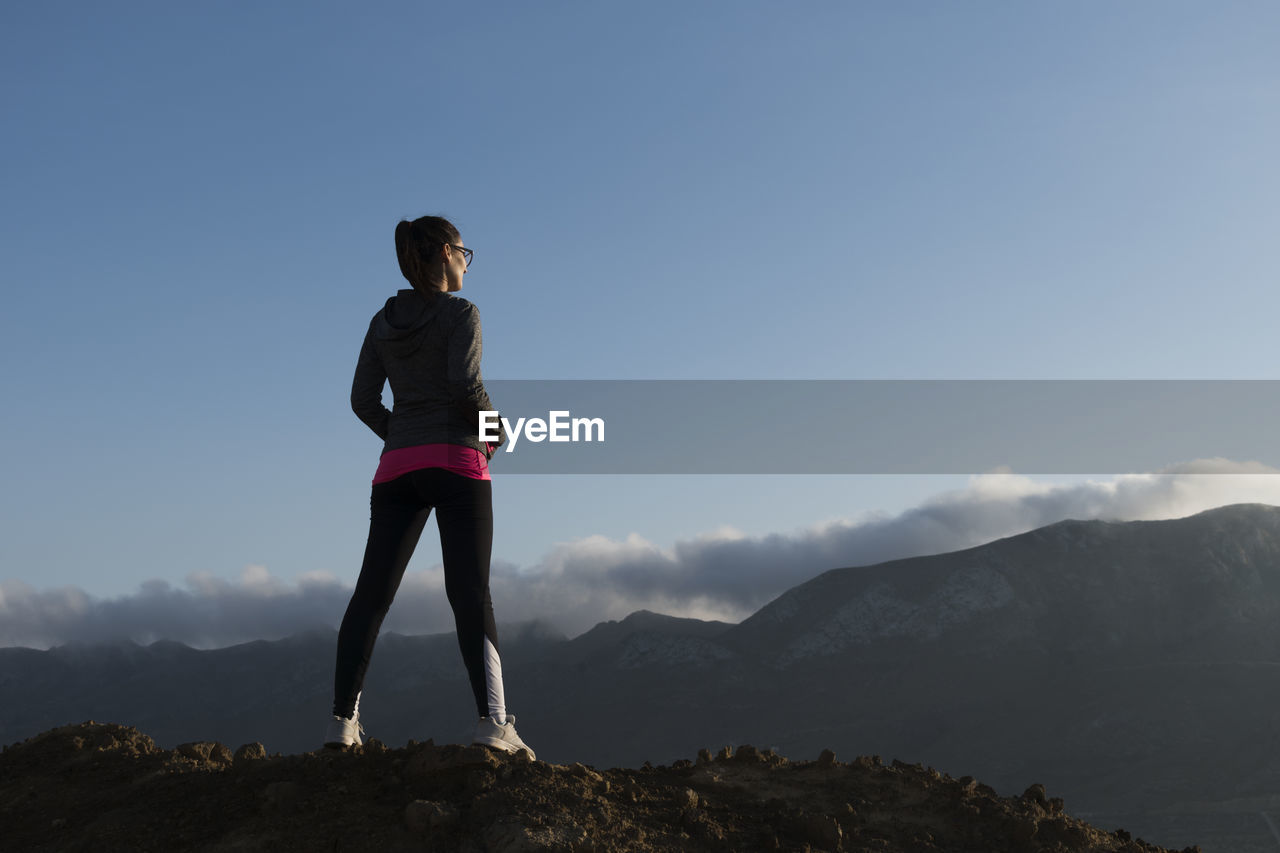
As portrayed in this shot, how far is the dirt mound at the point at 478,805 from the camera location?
12.9 feet

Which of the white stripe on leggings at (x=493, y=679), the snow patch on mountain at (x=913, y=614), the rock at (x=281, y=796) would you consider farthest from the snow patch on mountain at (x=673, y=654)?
the rock at (x=281, y=796)

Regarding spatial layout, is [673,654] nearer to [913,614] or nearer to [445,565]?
[913,614]

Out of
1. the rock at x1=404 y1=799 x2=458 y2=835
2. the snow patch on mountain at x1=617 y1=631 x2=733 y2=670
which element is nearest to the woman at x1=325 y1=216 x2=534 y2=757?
the rock at x1=404 y1=799 x2=458 y2=835

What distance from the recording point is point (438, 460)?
14.6ft

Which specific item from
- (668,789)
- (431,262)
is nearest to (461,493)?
(431,262)

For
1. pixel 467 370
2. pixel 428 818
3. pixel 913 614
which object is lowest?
pixel 428 818

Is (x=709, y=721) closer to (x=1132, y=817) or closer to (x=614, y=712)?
(x=614, y=712)

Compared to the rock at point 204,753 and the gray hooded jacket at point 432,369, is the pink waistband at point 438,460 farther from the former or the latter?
the rock at point 204,753

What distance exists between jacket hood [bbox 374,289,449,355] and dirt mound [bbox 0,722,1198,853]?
1858mm

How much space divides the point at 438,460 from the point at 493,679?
986 millimetres

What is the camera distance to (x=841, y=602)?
190625 millimetres

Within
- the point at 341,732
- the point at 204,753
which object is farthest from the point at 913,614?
the point at 341,732

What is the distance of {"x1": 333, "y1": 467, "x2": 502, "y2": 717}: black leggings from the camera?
4.39 m

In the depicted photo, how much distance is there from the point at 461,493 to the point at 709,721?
533ft
